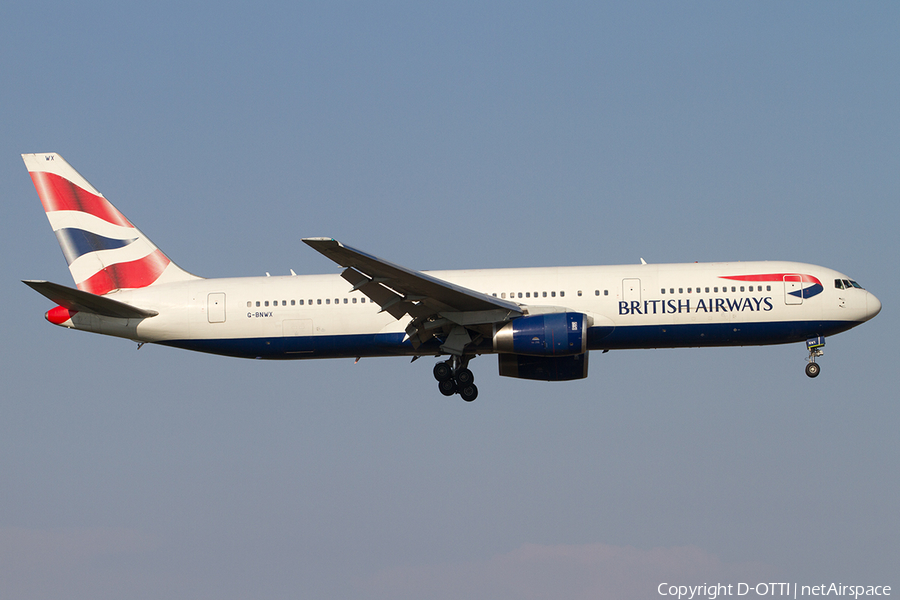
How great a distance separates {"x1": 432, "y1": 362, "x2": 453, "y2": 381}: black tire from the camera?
3644 cm

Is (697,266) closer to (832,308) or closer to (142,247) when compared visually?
(832,308)

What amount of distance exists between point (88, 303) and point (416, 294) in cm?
1154

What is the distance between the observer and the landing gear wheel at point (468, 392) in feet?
120

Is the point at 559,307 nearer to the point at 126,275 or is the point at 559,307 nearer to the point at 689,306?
the point at 689,306

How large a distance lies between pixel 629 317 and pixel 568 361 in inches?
131

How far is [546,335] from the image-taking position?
33281 millimetres

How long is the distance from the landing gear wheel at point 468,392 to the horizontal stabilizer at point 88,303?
11.3 m

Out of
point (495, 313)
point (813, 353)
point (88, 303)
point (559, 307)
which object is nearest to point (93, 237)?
point (88, 303)

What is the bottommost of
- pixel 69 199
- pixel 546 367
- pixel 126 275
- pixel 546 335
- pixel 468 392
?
pixel 468 392

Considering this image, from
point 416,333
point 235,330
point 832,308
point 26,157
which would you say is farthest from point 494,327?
point 26,157

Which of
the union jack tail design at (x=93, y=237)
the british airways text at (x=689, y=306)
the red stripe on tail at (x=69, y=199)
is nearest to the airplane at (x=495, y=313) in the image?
the british airways text at (x=689, y=306)

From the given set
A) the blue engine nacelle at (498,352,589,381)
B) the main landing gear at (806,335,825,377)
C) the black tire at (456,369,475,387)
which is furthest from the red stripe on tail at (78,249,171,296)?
the main landing gear at (806,335,825,377)

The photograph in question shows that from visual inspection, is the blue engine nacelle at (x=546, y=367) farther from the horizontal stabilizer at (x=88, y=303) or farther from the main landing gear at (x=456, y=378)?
the horizontal stabilizer at (x=88, y=303)

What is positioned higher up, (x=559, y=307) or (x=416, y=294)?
(x=416, y=294)
